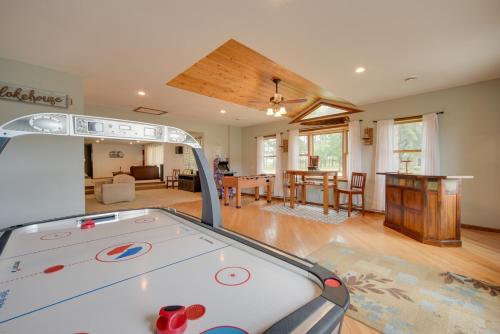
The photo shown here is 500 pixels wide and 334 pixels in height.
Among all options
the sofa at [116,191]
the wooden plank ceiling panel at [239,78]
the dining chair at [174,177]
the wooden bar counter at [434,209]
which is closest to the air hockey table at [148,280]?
the wooden plank ceiling panel at [239,78]

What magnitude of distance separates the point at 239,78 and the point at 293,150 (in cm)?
291

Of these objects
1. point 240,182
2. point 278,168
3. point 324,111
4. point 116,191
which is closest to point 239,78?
point 240,182

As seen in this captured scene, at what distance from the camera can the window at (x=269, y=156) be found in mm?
6785

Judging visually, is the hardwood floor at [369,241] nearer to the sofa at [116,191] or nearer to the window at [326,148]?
the window at [326,148]

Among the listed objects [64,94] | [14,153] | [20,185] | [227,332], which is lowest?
[227,332]

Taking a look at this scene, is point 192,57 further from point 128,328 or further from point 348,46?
point 128,328

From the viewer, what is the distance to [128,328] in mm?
564

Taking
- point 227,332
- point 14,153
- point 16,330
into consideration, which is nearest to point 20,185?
point 14,153

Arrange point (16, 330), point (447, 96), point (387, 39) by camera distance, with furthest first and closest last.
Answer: point (447, 96) → point (387, 39) → point (16, 330)

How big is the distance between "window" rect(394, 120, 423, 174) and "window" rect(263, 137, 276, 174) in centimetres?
334

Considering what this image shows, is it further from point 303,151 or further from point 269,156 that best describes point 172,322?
point 269,156

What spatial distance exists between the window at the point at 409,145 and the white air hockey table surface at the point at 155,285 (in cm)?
431

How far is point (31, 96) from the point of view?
107 inches

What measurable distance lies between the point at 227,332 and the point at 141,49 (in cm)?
291
